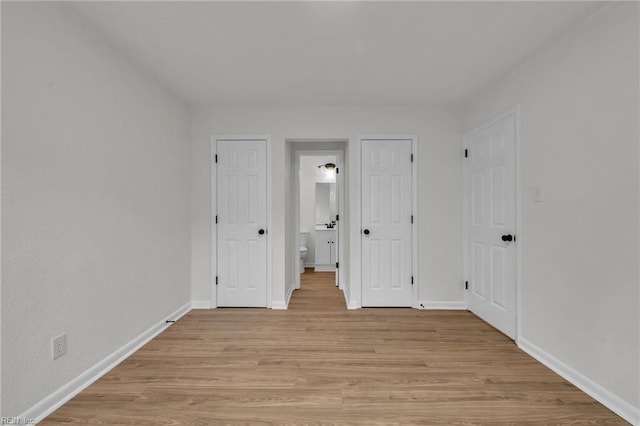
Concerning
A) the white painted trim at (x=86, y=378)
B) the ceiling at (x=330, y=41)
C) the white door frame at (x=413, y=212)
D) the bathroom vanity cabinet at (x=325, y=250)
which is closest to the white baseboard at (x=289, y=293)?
the white door frame at (x=413, y=212)

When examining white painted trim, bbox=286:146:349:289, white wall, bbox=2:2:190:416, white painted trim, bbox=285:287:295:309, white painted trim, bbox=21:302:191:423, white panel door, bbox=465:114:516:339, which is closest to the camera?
white wall, bbox=2:2:190:416

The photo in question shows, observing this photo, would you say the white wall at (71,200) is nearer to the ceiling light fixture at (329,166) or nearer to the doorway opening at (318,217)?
the doorway opening at (318,217)

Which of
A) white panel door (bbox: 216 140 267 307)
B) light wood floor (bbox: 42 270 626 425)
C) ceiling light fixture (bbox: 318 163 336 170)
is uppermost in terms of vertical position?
ceiling light fixture (bbox: 318 163 336 170)

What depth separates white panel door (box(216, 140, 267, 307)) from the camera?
3.41 meters

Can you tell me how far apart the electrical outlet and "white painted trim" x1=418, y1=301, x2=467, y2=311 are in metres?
3.20

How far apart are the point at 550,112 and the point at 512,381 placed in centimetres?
194

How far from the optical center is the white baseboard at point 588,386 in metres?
1.58

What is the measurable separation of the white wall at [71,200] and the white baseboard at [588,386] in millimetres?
3220

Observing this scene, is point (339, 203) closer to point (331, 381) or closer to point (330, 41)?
point (330, 41)

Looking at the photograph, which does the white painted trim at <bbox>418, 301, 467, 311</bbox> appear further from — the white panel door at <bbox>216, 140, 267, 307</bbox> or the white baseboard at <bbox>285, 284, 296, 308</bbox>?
the white panel door at <bbox>216, 140, 267, 307</bbox>

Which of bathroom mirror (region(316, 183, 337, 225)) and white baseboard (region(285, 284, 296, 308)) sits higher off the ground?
bathroom mirror (region(316, 183, 337, 225))

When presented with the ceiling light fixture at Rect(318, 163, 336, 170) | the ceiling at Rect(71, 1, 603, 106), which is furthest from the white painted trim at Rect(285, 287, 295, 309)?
the ceiling light fixture at Rect(318, 163, 336, 170)

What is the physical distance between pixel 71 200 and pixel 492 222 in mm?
3417

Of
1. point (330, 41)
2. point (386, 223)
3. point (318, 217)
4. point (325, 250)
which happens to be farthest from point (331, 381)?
point (318, 217)
